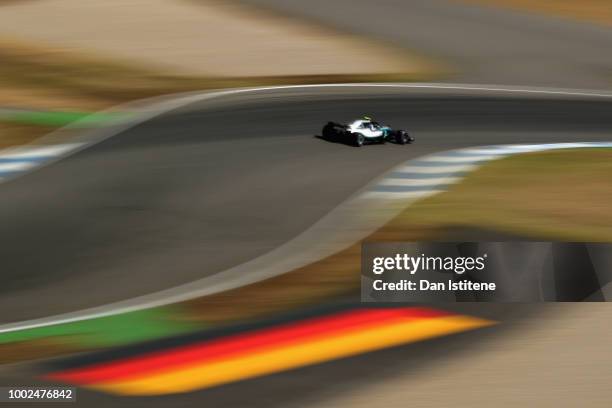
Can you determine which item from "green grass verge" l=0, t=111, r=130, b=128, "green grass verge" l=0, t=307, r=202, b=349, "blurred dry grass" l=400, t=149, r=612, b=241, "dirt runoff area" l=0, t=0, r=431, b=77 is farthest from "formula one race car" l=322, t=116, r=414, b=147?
"green grass verge" l=0, t=307, r=202, b=349

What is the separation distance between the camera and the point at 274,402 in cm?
1023

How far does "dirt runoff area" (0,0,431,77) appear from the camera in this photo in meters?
27.1

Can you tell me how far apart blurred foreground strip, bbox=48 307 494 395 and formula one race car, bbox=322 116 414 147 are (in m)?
7.93

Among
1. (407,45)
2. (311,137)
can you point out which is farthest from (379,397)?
(407,45)

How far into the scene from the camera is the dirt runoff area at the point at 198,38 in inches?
1065

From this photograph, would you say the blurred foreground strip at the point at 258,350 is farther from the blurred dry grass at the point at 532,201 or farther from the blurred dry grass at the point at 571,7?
the blurred dry grass at the point at 571,7

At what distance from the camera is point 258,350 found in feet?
37.5

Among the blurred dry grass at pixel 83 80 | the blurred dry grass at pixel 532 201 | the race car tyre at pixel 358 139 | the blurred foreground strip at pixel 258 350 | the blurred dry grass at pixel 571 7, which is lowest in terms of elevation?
the blurred foreground strip at pixel 258 350

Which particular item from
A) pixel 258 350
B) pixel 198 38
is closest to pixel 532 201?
pixel 258 350

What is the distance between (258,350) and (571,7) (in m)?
26.6

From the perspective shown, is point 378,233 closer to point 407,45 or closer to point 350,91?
point 350,91

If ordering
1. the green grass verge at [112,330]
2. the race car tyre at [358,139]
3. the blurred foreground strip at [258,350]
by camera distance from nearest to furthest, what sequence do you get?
the blurred foreground strip at [258,350] → the green grass verge at [112,330] → the race car tyre at [358,139]

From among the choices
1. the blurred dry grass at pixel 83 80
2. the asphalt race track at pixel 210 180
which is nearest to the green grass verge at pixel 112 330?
the asphalt race track at pixel 210 180

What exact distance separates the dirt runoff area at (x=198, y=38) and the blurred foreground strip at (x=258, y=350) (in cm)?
1474
